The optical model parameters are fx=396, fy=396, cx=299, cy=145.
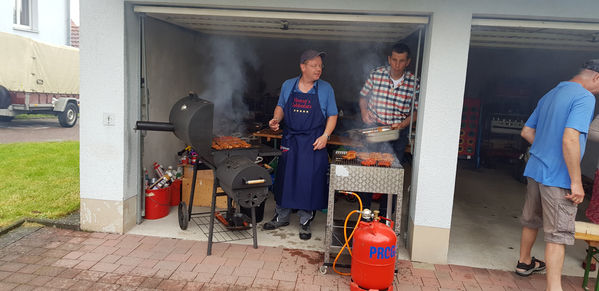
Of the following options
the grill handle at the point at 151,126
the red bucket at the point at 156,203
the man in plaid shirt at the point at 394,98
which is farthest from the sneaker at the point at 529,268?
the red bucket at the point at 156,203

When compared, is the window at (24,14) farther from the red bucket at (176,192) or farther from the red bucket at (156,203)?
the red bucket at (156,203)

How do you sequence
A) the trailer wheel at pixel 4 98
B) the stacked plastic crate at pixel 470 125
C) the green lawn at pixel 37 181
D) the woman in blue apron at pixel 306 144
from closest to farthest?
the woman in blue apron at pixel 306 144
the green lawn at pixel 37 181
the stacked plastic crate at pixel 470 125
the trailer wheel at pixel 4 98

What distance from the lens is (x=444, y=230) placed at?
154 inches

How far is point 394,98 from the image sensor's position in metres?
4.54

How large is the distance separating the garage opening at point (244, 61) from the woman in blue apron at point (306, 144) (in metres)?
0.42

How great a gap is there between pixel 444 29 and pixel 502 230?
Result: 112 inches

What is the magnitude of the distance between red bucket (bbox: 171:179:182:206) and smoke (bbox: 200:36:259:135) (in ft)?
3.60

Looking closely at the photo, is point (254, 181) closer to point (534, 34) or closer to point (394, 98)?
point (394, 98)

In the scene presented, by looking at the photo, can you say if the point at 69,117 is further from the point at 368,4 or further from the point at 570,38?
the point at 570,38

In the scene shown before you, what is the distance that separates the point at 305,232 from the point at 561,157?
2565mm

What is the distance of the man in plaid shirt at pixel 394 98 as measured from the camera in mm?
4480

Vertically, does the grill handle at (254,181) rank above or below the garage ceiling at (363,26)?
below

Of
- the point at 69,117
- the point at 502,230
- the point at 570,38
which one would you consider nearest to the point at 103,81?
the point at 502,230

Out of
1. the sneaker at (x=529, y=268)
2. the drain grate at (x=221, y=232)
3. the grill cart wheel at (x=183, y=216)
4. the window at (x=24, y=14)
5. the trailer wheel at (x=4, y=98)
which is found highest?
the window at (x=24, y=14)
